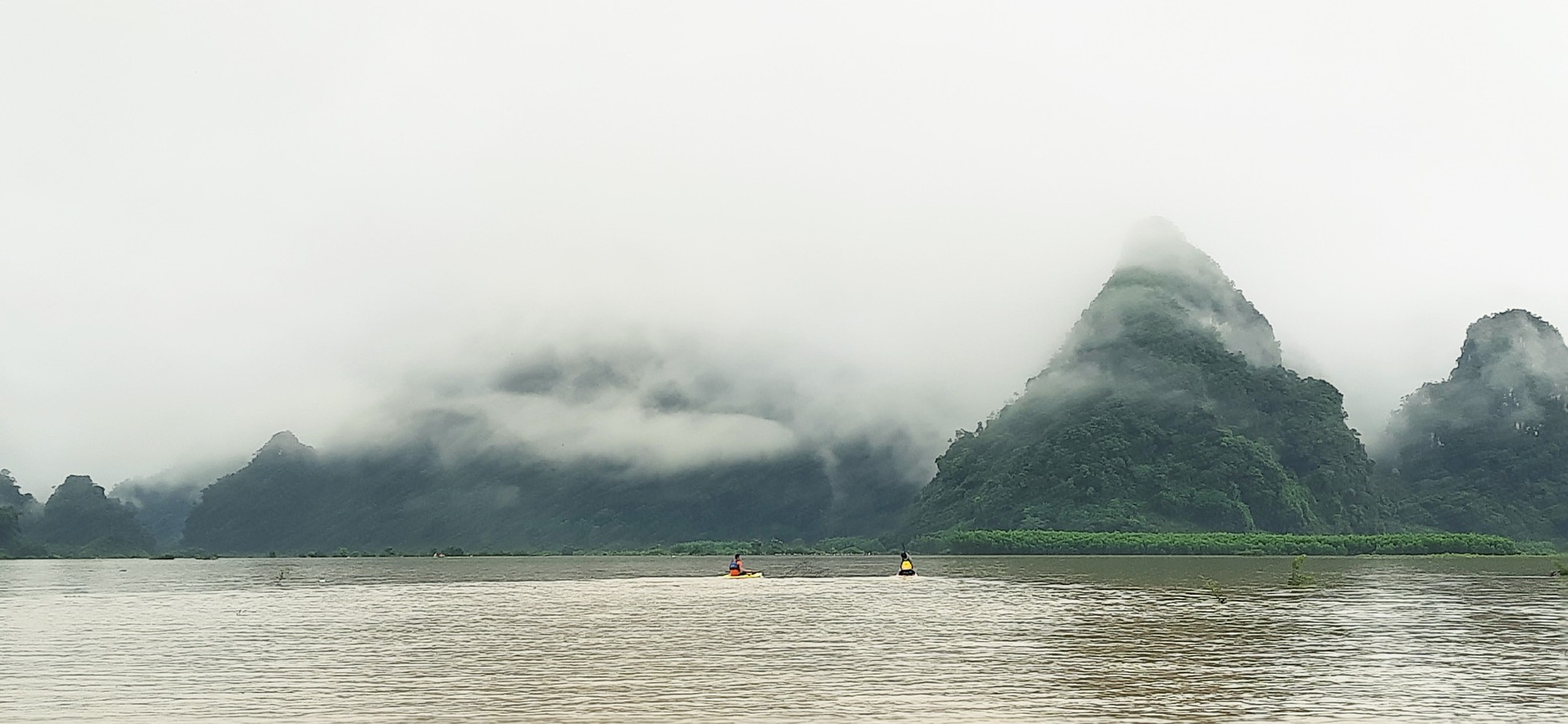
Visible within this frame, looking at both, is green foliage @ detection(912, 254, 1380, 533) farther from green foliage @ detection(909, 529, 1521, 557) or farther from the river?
the river

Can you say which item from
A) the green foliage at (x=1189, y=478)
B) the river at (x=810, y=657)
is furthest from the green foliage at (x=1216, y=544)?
the river at (x=810, y=657)

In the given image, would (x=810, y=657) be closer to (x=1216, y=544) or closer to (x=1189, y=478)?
(x=1216, y=544)

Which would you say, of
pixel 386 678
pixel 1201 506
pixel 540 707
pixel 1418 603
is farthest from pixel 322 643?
pixel 1201 506

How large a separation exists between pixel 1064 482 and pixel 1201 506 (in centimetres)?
1925

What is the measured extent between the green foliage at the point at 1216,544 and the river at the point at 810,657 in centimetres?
8811

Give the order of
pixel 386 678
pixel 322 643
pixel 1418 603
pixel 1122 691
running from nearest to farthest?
pixel 1122 691, pixel 386 678, pixel 322 643, pixel 1418 603

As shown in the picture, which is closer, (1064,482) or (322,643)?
(322,643)

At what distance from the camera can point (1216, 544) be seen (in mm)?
157000

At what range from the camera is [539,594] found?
233 feet

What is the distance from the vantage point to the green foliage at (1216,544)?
485 ft

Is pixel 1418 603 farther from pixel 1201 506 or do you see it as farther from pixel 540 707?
pixel 1201 506

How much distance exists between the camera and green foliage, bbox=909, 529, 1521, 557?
147875mm

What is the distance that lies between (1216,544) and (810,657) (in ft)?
440

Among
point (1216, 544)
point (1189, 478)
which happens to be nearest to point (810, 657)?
point (1216, 544)
